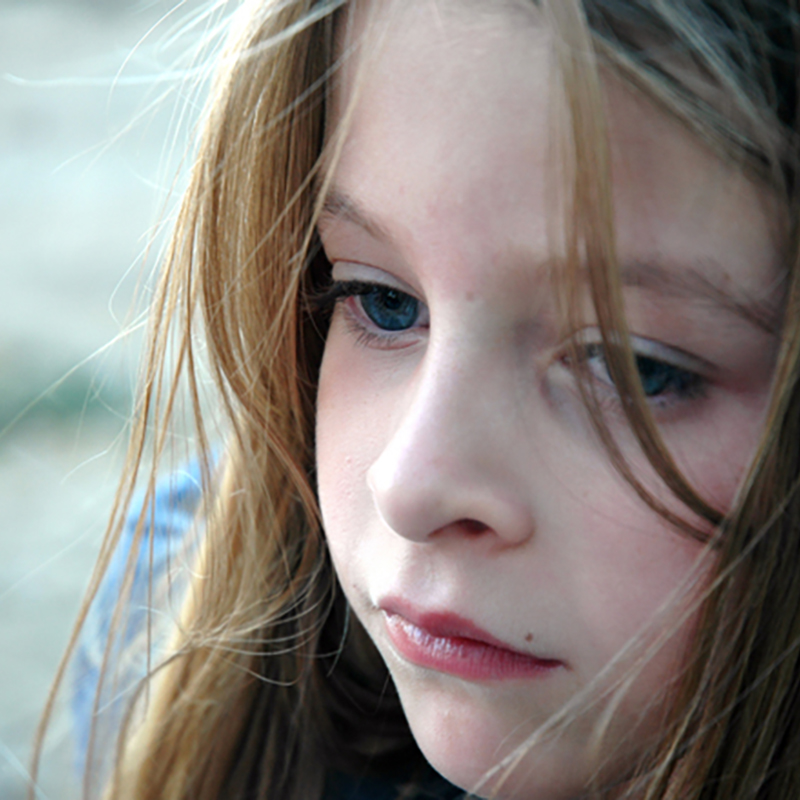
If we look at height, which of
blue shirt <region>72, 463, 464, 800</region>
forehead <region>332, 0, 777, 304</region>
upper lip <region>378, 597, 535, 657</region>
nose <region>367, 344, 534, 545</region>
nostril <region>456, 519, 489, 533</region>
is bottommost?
blue shirt <region>72, 463, 464, 800</region>

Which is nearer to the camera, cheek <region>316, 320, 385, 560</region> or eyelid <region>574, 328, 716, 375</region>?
eyelid <region>574, 328, 716, 375</region>

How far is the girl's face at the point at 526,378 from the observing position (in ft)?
1.78

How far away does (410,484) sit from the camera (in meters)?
0.59

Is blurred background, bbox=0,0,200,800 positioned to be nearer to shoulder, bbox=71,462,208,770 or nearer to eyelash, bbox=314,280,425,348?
shoulder, bbox=71,462,208,770

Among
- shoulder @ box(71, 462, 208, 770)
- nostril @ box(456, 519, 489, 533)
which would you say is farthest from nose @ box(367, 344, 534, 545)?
shoulder @ box(71, 462, 208, 770)

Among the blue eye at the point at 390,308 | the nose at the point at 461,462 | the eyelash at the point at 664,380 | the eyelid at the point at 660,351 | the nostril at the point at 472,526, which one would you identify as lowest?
the nostril at the point at 472,526

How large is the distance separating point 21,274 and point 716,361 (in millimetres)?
2269

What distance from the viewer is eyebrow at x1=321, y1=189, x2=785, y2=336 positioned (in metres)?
0.54

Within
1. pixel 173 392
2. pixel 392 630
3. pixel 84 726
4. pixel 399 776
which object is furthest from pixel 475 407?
pixel 84 726

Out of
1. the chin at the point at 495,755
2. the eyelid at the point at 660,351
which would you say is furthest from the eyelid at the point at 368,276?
the chin at the point at 495,755

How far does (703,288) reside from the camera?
543 mm

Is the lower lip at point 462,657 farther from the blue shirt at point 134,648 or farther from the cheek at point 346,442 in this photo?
the blue shirt at point 134,648

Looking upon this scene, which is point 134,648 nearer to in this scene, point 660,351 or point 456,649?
point 456,649

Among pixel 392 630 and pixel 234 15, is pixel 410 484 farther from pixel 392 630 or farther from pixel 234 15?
pixel 234 15
